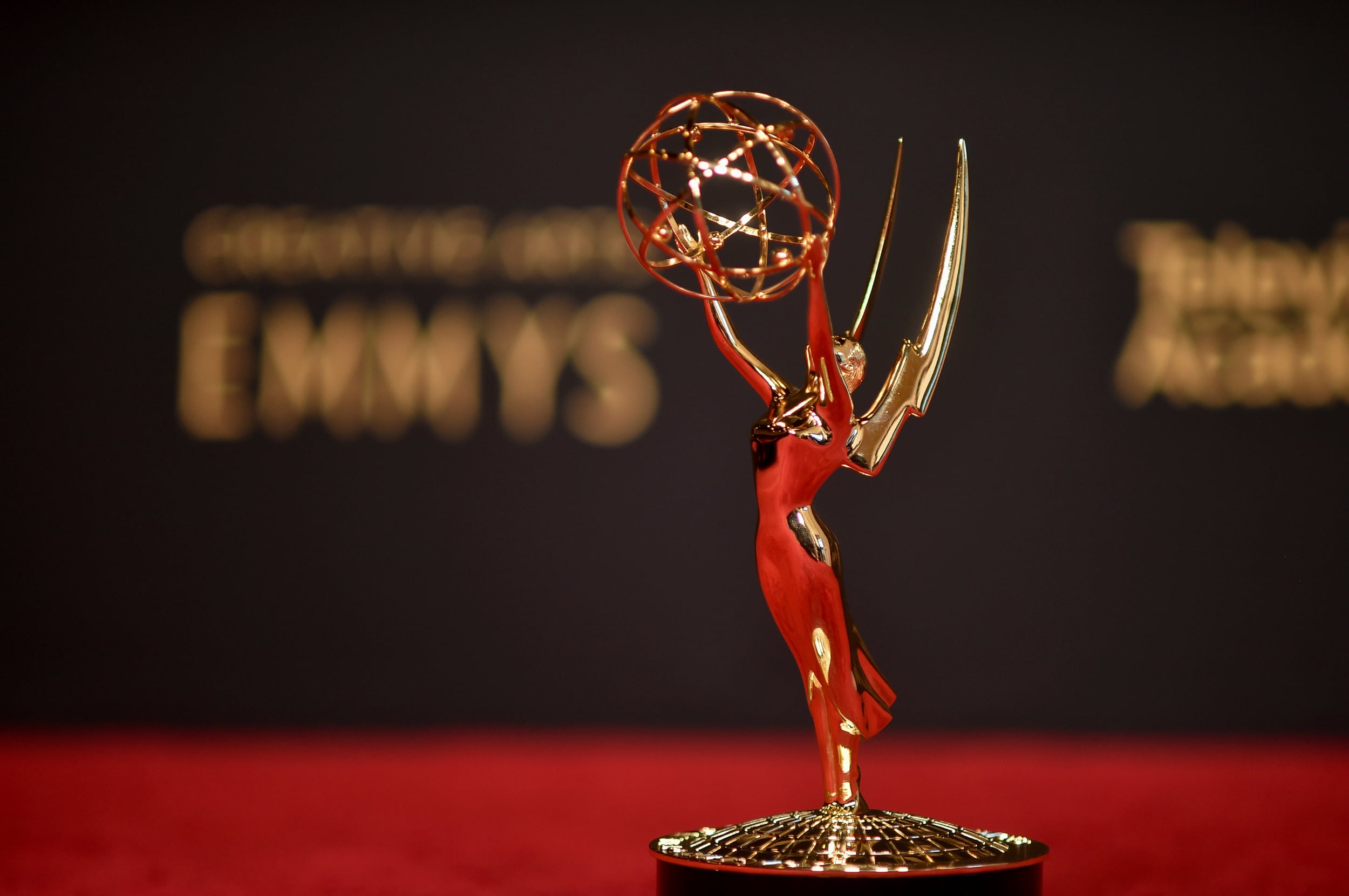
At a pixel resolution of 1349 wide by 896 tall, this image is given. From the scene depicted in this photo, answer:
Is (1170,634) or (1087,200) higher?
(1087,200)

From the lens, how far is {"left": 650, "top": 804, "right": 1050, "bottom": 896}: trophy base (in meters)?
2.66

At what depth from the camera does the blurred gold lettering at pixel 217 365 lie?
7.48m

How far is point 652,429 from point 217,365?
2499mm

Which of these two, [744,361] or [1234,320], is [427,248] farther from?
[744,361]

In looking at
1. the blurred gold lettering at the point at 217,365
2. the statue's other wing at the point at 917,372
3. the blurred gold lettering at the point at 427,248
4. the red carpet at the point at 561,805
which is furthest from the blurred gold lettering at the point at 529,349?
the statue's other wing at the point at 917,372

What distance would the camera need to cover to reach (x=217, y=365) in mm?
7508

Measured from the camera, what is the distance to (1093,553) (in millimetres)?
7320

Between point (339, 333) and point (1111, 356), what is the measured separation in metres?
4.31

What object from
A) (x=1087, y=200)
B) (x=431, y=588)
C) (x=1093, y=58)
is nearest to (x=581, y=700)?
(x=431, y=588)

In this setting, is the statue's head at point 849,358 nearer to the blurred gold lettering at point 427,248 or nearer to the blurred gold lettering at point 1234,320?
the blurred gold lettering at point 427,248

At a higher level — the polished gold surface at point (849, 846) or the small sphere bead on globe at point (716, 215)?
the small sphere bead on globe at point (716, 215)

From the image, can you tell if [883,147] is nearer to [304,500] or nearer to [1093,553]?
[1093,553]

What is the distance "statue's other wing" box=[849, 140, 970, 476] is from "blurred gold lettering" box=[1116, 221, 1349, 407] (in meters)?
4.54

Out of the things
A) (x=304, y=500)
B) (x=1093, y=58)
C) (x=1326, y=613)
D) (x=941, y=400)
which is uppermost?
(x=1093, y=58)
